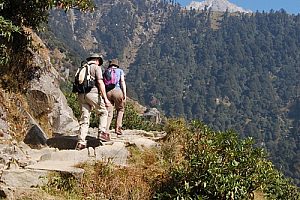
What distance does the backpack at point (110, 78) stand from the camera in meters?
10.4

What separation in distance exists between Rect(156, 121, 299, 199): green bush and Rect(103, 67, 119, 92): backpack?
3448 mm

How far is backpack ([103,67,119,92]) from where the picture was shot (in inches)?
408

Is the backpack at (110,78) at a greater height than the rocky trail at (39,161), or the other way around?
the backpack at (110,78)

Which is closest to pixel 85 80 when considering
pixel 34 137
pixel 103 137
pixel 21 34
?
pixel 103 137

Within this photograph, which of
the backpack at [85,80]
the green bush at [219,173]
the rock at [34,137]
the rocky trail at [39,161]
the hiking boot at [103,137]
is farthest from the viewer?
the rock at [34,137]

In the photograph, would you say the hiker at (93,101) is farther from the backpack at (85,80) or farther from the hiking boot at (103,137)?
the hiking boot at (103,137)

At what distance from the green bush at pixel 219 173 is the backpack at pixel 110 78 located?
3448 millimetres

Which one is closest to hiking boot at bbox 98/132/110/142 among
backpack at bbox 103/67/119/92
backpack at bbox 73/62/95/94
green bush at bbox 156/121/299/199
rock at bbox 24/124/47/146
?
backpack at bbox 73/62/95/94

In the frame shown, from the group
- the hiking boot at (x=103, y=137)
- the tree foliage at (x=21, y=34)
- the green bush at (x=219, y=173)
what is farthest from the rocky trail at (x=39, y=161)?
the tree foliage at (x=21, y=34)

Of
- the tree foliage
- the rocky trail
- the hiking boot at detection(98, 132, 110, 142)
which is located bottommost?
the rocky trail

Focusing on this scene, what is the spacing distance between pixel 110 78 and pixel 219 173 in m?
4.75

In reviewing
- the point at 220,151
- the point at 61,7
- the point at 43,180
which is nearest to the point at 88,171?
the point at 43,180

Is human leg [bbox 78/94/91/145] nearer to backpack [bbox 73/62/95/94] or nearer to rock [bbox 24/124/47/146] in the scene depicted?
backpack [bbox 73/62/95/94]

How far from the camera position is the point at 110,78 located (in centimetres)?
1041
